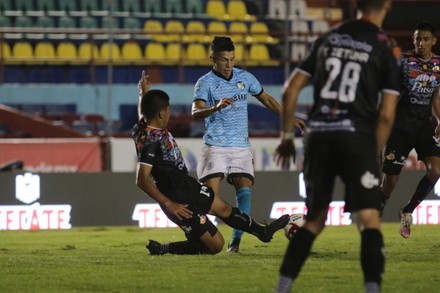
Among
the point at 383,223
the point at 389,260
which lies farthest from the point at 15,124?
the point at 389,260

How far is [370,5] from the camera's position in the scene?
6297mm

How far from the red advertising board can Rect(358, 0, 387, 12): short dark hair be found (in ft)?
33.0

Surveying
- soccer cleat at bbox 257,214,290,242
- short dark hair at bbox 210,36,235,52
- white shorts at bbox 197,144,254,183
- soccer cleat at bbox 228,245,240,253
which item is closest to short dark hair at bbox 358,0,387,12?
short dark hair at bbox 210,36,235,52

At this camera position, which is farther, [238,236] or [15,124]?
[15,124]

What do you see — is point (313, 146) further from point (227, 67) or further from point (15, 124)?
point (15, 124)

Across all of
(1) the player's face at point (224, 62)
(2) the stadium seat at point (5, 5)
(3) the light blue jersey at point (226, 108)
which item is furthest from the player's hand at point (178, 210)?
(2) the stadium seat at point (5, 5)

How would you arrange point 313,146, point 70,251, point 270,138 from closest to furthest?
point 313,146 < point 70,251 < point 270,138

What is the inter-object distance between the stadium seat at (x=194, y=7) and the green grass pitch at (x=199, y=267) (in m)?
12.7

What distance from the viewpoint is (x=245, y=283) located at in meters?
7.61

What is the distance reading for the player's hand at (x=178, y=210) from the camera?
356 inches

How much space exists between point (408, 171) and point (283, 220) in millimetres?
5968

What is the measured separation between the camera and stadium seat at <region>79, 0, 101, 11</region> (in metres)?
23.9

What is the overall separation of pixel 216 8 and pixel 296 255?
62.8 feet

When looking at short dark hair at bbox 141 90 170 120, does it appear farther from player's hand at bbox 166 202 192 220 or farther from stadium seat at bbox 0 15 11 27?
stadium seat at bbox 0 15 11 27
